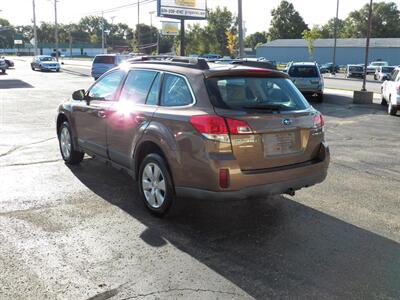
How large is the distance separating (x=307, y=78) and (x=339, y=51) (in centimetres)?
6466

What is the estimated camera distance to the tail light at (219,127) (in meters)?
4.41

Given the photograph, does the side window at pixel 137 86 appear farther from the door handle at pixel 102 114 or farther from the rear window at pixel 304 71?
the rear window at pixel 304 71

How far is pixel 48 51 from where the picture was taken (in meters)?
129

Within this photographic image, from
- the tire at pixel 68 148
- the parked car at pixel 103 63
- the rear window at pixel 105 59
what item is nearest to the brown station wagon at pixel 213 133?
the tire at pixel 68 148

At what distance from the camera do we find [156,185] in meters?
5.16

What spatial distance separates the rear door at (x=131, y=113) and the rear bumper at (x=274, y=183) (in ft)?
3.29

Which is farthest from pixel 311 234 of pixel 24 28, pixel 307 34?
pixel 24 28

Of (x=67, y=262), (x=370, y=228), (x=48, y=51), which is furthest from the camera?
(x=48, y=51)

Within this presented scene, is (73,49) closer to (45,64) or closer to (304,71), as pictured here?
(45,64)

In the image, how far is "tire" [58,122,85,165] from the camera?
7.38 meters

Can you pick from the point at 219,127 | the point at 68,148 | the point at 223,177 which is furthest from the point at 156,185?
the point at 68,148

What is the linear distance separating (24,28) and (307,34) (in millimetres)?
122564

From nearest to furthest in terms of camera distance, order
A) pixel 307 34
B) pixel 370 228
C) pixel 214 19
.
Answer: pixel 370 228 < pixel 307 34 < pixel 214 19

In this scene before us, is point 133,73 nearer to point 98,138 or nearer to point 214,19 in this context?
point 98,138
